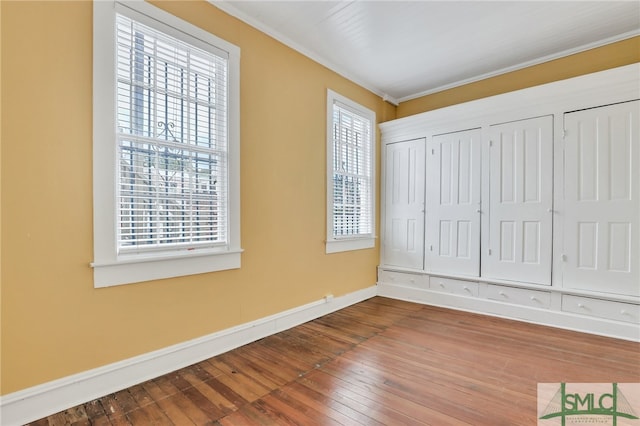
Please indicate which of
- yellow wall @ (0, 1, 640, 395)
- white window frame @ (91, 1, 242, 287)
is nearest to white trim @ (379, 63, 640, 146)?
yellow wall @ (0, 1, 640, 395)

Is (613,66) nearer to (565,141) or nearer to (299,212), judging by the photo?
(565,141)

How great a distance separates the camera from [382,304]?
4043 mm

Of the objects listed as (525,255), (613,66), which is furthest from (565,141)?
(525,255)

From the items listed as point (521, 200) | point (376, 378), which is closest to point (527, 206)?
point (521, 200)

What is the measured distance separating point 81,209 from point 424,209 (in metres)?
3.69

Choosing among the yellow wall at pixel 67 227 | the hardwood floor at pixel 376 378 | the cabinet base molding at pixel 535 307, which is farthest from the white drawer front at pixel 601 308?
the yellow wall at pixel 67 227

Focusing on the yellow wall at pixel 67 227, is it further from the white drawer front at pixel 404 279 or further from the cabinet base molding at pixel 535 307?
the cabinet base molding at pixel 535 307

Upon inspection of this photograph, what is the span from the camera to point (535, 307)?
10.9 ft

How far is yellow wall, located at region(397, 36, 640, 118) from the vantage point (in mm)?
3178

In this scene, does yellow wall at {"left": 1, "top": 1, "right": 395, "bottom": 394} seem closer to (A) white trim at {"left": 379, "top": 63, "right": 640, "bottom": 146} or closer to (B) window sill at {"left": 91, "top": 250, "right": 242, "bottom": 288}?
(B) window sill at {"left": 91, "top": 250, "right": 242, "bottom": 288}

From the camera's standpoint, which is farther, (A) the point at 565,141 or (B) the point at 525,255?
(B) the point at 525,255

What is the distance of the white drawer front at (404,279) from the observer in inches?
163

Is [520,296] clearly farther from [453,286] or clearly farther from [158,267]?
[158,267]

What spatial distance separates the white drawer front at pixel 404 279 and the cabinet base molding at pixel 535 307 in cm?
4
